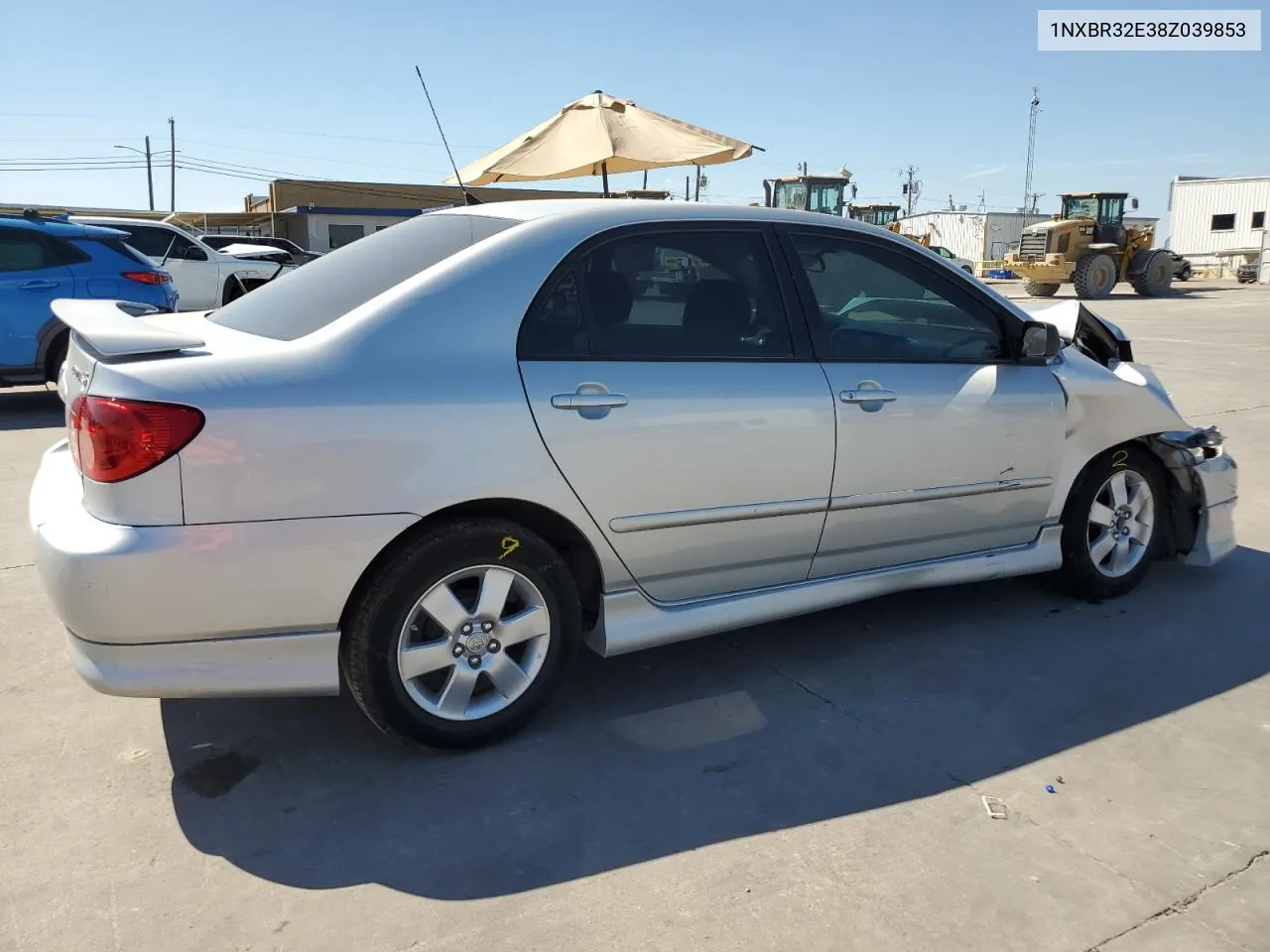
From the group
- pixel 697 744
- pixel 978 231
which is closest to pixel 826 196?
pixel 697 744

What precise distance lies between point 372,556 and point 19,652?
72.0 inches

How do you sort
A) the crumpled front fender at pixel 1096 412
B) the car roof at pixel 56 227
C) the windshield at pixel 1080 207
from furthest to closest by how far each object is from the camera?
the windshield at pixel 1080 207, the car roof at pixel 56 227, the crumpled front fender at pixel 1096 412

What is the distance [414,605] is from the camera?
270cm

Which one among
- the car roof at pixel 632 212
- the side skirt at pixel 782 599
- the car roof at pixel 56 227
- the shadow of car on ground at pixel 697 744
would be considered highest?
the car roof at pixel 56 227

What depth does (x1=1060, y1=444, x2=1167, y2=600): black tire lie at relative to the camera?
13.1ft

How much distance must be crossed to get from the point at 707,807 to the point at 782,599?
0.87m

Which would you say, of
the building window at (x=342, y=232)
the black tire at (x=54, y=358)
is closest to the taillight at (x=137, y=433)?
the black tire at (x=54, y=358)

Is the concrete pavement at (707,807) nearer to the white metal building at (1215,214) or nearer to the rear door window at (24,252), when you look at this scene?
the rear door window at (24,252)

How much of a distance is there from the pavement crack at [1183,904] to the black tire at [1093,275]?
26462 millimetres

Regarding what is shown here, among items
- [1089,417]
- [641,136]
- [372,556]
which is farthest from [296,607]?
[641,136]

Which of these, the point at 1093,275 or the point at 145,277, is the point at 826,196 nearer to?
the point at 1093,275

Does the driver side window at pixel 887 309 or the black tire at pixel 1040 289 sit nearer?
the driver side window at pixel 887 309

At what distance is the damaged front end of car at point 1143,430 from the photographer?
12.8 ft

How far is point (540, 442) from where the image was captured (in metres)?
2.78
